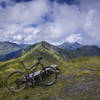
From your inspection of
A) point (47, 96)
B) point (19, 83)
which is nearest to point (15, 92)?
point (19, 83)

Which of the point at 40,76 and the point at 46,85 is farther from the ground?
the point at 40,76

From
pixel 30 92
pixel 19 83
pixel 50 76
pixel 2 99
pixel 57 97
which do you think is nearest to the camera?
pixel 57 97

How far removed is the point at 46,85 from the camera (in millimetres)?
8523

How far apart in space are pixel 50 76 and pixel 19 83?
3.20 metres

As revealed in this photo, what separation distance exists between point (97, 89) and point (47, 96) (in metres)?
3.40

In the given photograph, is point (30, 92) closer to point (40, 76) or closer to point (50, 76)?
point (40, 76)

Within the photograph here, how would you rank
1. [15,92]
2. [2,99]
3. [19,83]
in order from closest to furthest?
[2,99], [15,92], [19,83]

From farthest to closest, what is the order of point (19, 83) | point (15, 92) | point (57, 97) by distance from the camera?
point (19, 83), point (15, 92), point (57, 97)

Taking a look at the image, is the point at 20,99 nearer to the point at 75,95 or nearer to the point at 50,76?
the point at 75,95

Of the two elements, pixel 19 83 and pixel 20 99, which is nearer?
pixel 20 99

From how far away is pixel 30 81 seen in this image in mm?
8383

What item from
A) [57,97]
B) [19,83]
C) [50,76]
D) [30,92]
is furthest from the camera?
[50,76]

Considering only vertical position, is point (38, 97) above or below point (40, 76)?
below

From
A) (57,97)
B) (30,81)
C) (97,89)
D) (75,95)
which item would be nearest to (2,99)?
(30,81)
